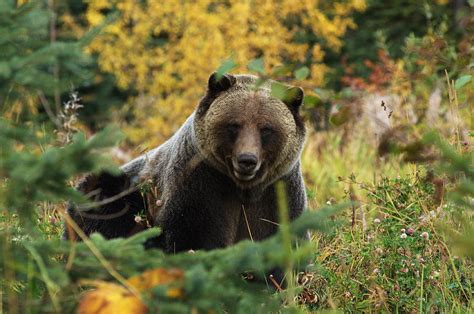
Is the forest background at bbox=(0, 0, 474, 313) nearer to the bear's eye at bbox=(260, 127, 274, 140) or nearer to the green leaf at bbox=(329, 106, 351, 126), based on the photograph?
the green leaf at bbox=(329, 106, 351, 126)

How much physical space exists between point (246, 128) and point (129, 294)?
291 cm

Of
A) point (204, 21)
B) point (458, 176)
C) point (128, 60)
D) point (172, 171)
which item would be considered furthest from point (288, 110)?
point (128, 60)

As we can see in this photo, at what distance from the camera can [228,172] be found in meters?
5.47

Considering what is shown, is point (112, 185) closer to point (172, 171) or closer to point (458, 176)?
point (172, 171)

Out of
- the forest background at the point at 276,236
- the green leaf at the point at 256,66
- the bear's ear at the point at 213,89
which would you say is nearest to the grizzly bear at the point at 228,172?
the bear's ear at the point at 213,89

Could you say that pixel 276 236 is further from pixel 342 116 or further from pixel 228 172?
pixel 228 172

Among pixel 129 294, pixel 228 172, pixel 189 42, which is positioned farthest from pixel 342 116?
pixel 189 42

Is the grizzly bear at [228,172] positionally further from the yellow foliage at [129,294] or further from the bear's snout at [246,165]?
the yellow foliage at [129,294]

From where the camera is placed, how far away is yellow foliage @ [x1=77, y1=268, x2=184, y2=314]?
2.48 meters

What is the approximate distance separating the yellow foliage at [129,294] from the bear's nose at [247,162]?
2623 mm

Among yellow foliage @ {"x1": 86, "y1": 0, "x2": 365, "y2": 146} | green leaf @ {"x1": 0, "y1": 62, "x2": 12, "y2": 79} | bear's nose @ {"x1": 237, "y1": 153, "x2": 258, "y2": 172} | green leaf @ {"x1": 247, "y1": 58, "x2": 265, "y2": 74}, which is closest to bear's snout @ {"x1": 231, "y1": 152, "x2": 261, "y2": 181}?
bear's nose @ {"x1": 237, "y1": 153, "x2": 258, "y2": 172}

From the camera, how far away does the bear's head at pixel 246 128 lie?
5391 millimetres

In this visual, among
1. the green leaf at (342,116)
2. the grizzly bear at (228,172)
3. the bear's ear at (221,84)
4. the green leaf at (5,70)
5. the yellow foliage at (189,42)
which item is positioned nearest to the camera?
the green leaf at (5,70)

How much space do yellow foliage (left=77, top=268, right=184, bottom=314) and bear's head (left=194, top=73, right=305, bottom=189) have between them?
274 centimetres
